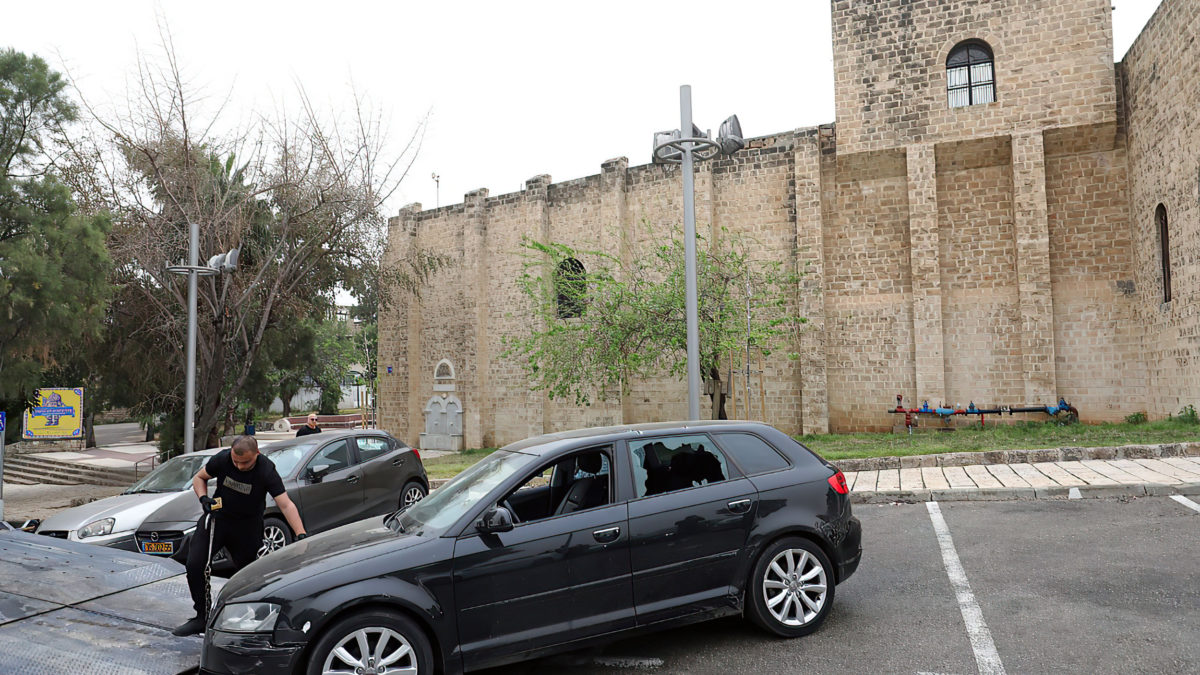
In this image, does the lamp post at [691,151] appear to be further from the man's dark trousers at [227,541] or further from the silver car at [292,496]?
the man's dark trousers at [227,541]

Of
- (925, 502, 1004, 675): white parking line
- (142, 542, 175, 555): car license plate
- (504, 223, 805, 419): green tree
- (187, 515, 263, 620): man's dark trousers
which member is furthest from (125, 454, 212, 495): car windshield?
(504, 223, 805, 419): green tree

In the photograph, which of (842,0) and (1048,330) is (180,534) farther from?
(842,0)

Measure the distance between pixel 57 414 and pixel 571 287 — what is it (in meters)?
13.1

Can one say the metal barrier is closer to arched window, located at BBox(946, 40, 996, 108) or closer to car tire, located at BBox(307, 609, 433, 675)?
arched window, located at BBox(946, 40, 996, 108)

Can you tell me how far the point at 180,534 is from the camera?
770 centimetres

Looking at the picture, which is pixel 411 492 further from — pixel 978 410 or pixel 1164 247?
pixel 1164 247

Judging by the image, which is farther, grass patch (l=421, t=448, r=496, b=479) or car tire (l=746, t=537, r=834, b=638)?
grass patch (l=421, t=448, r=496, b=479)

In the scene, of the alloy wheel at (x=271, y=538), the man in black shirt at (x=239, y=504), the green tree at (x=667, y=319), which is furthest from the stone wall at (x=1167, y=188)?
the man in black shirt at (x=239, y=504)

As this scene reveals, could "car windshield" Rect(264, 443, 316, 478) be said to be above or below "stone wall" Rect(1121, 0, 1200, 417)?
below

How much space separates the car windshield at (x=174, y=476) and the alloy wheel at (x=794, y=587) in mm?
7007

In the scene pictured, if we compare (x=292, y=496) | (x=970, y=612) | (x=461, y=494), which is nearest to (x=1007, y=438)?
(x=970, y=612)

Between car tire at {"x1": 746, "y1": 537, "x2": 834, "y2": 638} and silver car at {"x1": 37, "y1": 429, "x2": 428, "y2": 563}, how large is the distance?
496 cm

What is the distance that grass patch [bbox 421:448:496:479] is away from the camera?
57.6 feet

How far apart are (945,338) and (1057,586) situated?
1386 cm
